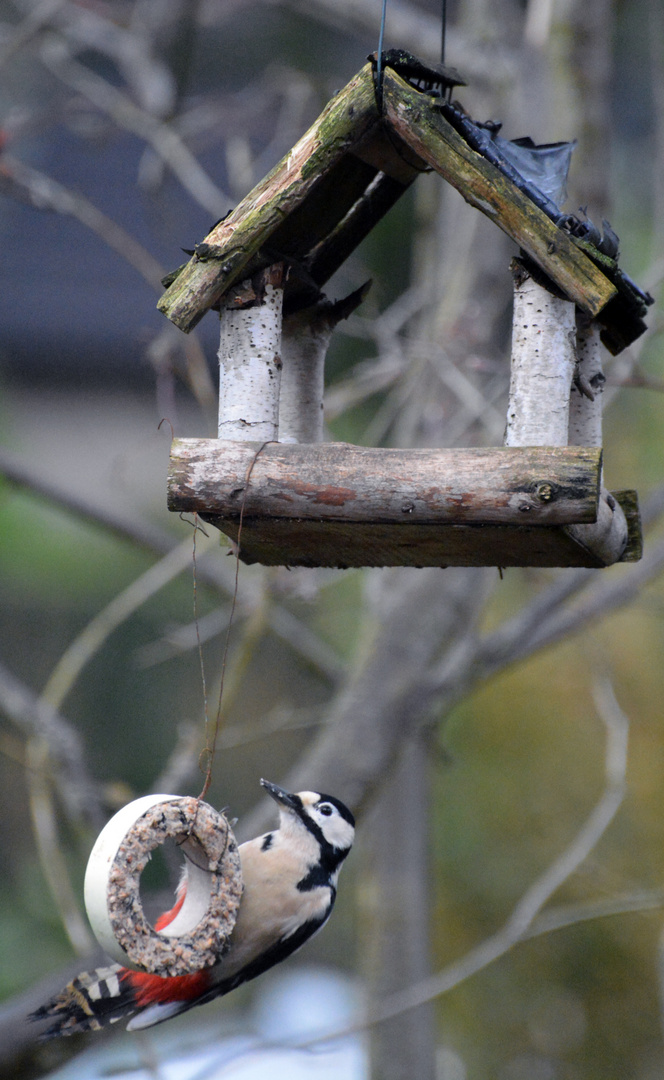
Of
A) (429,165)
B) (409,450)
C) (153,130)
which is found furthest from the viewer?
(153,130)

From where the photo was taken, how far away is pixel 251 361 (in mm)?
1606

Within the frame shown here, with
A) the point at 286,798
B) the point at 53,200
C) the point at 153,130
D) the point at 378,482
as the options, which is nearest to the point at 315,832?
the point at 286,798

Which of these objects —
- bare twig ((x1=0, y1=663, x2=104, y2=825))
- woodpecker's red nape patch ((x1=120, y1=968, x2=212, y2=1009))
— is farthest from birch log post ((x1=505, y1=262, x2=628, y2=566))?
bare twig ((x1=0, y1=663, x2=104, y2=825))

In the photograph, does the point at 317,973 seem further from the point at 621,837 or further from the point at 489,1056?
the point at 621,837

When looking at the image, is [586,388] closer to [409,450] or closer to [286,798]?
[409,450]

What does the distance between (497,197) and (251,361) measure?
17.5 inches

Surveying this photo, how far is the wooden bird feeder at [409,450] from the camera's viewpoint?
1.41 m

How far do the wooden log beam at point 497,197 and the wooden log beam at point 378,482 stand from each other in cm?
26

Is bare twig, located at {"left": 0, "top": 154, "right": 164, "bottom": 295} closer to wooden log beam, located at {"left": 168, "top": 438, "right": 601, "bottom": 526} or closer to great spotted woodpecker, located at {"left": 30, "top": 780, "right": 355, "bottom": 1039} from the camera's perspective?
wooden log beam, located at {"left": 168, "top": 438, "right": 601, "bottom": 526}

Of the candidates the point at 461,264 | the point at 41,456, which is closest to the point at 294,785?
the point at 461,264

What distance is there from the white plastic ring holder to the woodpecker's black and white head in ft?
1.20

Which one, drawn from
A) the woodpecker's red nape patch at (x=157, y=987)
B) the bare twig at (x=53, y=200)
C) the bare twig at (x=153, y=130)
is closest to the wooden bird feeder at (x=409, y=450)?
the woodpecker's red nape patch at (x=157, y=987)

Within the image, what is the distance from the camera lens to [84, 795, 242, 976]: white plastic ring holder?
1.28 meters

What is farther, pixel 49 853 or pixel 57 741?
pixel 57 741
